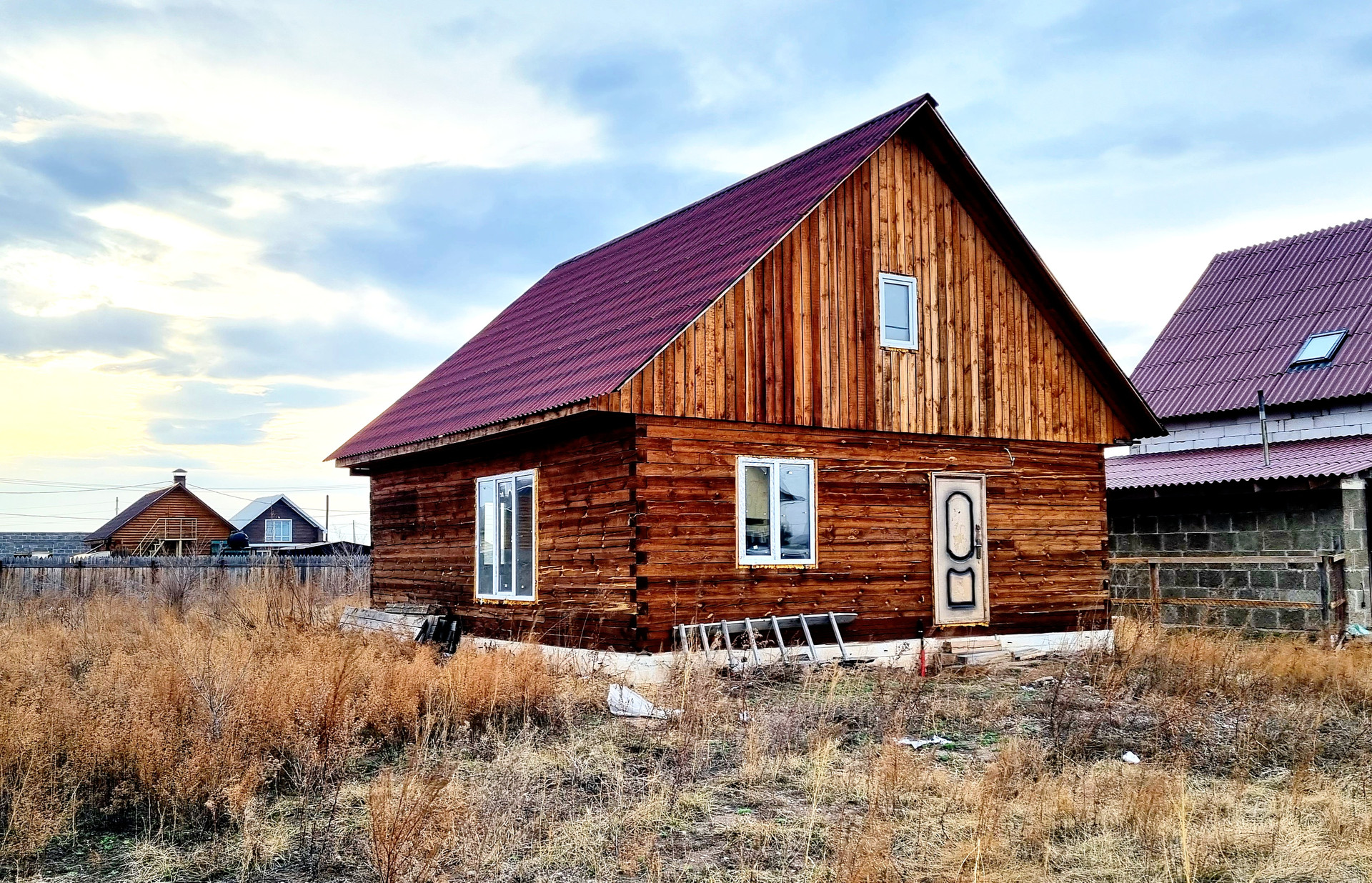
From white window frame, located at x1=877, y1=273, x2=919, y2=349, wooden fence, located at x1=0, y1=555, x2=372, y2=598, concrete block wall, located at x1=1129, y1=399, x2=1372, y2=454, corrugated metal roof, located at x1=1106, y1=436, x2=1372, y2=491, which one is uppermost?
white window frame, located at x1=877, y1=273, x2=919, y2=349

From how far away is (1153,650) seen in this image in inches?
609

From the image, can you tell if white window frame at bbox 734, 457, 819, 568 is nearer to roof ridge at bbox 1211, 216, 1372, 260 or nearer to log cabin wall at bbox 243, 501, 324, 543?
roof ridge at bbox 1211, 216, 1372, 260

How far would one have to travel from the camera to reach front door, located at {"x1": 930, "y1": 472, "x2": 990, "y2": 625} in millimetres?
16297

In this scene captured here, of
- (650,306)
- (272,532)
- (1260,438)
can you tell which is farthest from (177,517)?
(1260,438)

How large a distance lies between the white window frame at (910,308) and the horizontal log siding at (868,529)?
1.22 meters

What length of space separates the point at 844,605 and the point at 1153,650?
3.85 metres

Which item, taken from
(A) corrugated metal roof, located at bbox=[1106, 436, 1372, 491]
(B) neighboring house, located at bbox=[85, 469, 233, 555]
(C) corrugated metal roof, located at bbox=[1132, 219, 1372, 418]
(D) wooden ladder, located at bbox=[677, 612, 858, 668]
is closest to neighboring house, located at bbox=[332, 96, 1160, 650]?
(D) wooden ladder, located at bbox=[677, 612, 858, 668]

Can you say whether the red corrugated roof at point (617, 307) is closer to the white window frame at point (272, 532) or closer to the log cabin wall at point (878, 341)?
the log cabin wall at point (878, 341)

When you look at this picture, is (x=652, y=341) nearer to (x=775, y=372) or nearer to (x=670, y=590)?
(x=775, y=372)

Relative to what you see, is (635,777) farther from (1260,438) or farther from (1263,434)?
(1260,438)

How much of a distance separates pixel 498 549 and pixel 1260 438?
48.9ft

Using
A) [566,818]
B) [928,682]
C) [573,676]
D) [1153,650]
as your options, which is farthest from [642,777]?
[1153,650]

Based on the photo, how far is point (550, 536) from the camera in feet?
50.9

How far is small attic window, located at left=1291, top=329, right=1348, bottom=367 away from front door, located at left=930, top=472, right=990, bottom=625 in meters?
10.3
